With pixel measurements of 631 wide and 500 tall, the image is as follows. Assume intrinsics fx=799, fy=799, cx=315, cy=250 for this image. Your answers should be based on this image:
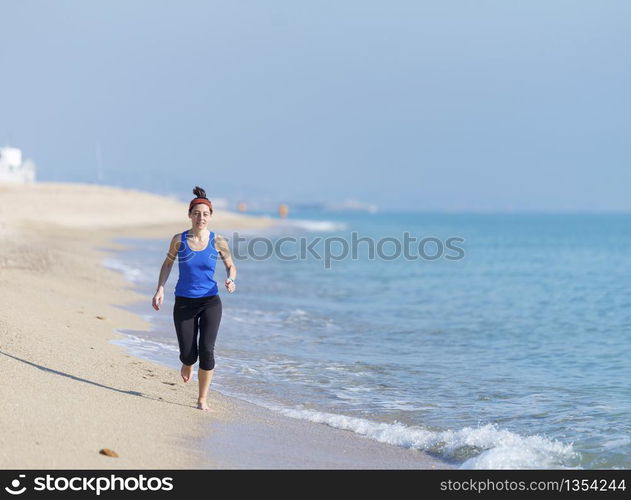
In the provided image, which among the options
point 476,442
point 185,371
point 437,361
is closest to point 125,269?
point 437,361

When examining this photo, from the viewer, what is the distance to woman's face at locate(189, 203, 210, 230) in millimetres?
6742

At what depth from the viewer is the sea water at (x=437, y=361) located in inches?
267

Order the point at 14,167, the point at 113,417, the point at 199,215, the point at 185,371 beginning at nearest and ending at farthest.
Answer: the point at 113,417 < the point at 199,215 < the point at 185,371 < the point at 14,167

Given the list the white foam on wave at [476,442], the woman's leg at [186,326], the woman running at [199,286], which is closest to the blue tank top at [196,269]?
the woman running at [199,286]

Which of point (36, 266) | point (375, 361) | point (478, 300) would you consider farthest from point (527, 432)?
point (478, 300)

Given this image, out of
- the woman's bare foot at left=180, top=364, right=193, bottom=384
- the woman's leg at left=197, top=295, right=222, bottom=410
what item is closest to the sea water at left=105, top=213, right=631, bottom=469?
the woman's bare foot at left=180, top=364, right=193, bottom=384

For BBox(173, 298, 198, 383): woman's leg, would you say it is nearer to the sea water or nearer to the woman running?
the woman running

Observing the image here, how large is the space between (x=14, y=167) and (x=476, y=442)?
283 ft

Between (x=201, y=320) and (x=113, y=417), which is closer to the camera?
(x=113, y=417)

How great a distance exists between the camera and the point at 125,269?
Result: 20.0 m

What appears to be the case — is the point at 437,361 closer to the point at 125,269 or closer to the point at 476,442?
the point at 476,442

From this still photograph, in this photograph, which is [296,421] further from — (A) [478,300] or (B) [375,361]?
(A) [478,300]

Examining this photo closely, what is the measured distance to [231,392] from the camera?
26.4 feet

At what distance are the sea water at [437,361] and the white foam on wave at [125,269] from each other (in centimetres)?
13
